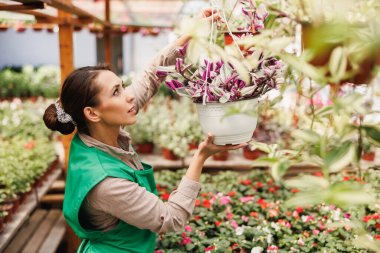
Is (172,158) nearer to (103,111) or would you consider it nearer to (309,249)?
(309,249)

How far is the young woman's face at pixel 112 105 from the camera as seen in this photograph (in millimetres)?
1406

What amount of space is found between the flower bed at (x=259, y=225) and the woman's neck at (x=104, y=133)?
73cm

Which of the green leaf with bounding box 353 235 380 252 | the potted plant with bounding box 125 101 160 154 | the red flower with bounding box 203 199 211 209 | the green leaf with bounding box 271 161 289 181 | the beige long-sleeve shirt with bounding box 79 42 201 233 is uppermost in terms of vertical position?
the green leaf with bounding box 271 161 289 181

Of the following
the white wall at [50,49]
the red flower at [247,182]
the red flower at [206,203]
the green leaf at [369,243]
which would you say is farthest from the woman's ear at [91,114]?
the white wall at [50,49]

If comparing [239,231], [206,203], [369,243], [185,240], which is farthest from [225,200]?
[369,243]

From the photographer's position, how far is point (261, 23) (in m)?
1.28

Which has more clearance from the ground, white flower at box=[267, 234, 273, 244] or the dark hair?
the dark hair

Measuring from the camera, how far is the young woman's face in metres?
1.41

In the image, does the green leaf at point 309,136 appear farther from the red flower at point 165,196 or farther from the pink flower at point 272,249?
the red flower at point 165,196

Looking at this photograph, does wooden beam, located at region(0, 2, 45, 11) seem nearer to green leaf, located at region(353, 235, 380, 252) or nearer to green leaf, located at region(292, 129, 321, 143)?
green leaf, located at region(292, 129, 321, 143)

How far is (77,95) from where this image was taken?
4.67 ft

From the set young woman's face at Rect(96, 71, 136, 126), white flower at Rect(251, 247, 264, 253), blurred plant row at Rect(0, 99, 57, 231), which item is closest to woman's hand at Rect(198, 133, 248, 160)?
young woman's face at Rect(96, 71, 136, 126)

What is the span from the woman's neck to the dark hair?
2.2 inches

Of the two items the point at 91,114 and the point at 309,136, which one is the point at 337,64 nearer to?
the point at 309,136
